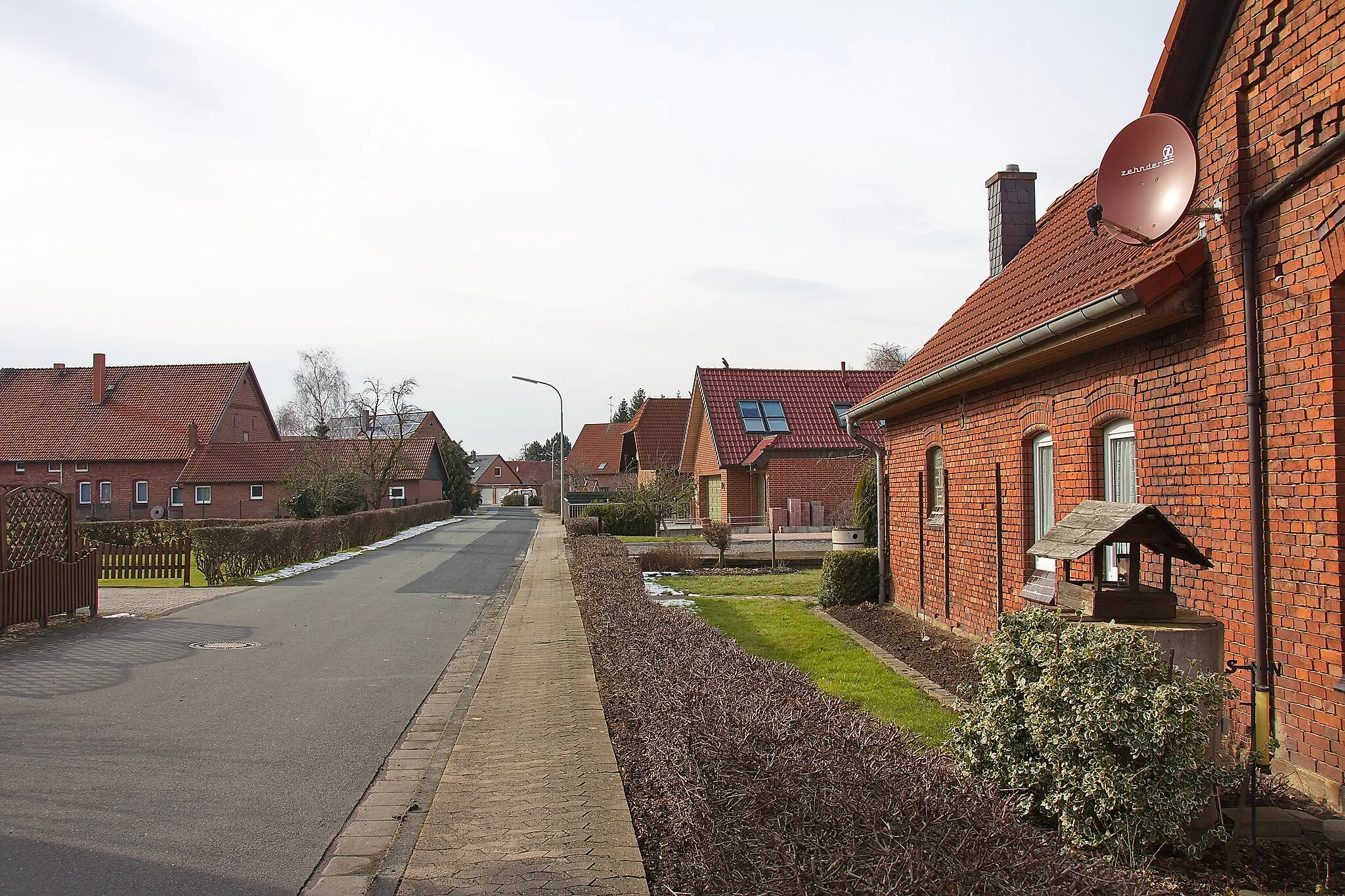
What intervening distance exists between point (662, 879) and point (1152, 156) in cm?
554

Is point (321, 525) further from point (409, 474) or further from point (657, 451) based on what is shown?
point (409, 474)

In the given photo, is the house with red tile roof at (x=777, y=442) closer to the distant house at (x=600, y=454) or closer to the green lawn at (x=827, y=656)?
the green lawn at (x=827, y=656)

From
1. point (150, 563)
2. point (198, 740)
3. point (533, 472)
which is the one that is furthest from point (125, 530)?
point (533, 472)

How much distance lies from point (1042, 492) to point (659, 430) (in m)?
47.8

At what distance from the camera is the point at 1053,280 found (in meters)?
9.68

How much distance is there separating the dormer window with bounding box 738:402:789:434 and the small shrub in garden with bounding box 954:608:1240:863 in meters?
33.8

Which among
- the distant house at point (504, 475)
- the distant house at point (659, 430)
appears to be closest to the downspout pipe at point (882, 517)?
the distant house at point (659, 430)

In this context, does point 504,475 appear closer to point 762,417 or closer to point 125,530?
point 762,417

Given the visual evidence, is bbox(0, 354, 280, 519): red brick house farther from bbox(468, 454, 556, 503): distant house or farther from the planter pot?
bbox(468, 454, 556, 503): distant house

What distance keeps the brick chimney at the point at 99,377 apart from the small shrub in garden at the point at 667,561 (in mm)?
51429

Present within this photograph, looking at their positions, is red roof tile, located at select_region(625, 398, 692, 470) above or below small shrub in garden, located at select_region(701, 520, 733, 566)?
above

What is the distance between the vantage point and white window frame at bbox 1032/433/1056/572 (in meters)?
9.16

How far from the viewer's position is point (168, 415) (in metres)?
59.4

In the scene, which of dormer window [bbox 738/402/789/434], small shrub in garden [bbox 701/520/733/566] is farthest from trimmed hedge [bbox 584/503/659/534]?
small shrub in garden [bbox 701/520/733/566]
